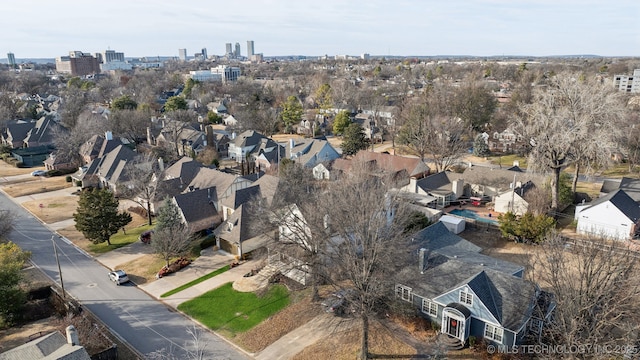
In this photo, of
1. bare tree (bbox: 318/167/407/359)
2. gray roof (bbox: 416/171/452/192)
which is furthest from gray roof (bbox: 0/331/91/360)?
gray roof (bbox: 416/171/452/192)

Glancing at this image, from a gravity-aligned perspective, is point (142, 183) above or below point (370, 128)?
below

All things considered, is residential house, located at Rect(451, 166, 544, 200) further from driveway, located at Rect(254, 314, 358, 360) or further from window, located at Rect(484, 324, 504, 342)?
driveway, located at Rect(254, 314, 358, 360)

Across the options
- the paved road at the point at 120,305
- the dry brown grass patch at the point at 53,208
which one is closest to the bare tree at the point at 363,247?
the paved road at the point at 120,305

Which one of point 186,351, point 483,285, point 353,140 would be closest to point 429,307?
point 483,285

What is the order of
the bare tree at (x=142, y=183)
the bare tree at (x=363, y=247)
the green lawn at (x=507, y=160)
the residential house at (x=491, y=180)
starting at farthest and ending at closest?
the green lawn at (x=507, y=160) < the residential house at (x=491, y=180) < the bare tree at (x=142, y=183) < the bare tree at (x=363, y=247)

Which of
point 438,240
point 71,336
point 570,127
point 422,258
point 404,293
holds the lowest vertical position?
point 404,293

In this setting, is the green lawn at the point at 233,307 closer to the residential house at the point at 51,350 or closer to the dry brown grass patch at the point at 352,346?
the dry brown grass patch at the point at 352,346

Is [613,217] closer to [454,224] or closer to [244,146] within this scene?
[454,224]
